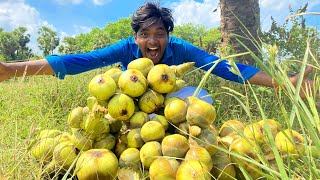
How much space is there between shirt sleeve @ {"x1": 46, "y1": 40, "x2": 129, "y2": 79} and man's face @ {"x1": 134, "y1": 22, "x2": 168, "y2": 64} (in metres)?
0.25

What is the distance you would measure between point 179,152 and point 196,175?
0.75ft

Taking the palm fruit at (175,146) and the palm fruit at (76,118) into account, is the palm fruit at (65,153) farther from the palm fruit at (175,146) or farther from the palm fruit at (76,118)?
the palm fruit at (175,146)

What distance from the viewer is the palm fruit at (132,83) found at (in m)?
2.18

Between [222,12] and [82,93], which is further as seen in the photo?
[222,12]

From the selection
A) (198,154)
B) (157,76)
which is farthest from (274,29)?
(198,154)

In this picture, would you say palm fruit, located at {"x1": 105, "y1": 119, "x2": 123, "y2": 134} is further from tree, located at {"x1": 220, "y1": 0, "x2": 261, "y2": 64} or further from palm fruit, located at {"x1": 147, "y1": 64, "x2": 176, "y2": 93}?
tree, located at {"x1": 220, "y1": 0, "x2": 261, "y2": 64}

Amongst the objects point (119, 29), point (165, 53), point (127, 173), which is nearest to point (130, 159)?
point (127, 173)

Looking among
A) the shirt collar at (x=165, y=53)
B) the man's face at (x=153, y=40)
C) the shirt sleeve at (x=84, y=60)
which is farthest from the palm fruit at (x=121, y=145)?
the shirt collar at (x=165, y=53)

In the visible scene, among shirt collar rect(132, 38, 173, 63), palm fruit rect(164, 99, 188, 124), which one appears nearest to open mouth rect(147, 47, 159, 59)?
shirt collar rect(132, 38, 173, 63)

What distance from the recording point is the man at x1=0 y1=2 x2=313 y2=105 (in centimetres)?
310

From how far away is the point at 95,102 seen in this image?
Answer: 223cm

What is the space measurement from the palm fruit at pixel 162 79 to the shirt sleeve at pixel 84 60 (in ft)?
3.70

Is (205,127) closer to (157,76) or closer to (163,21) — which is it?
(157,76)

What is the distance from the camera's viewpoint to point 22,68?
9.43 feet
